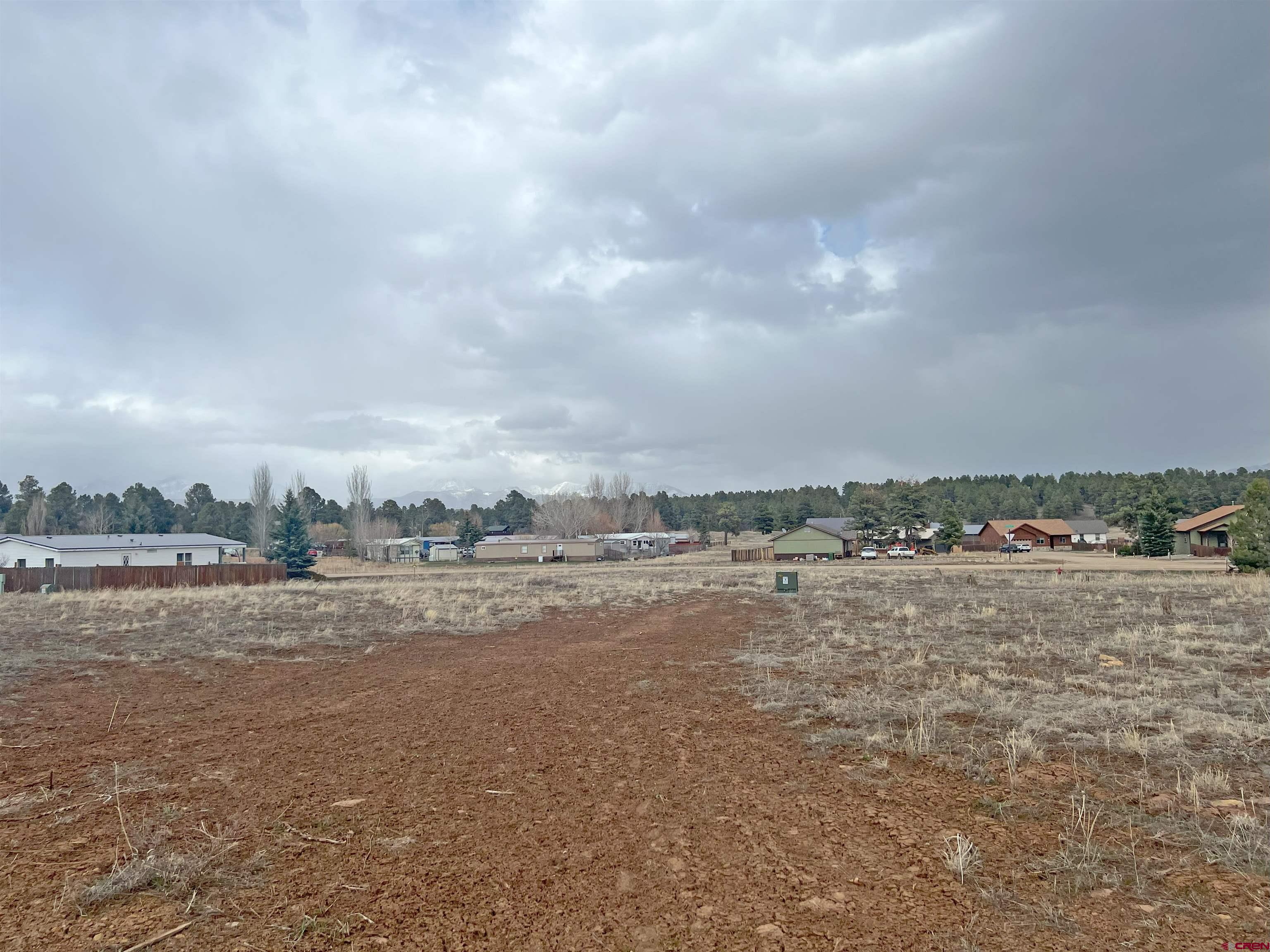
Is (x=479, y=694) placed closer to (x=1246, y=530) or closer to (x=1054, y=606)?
(x=1054, y=606)

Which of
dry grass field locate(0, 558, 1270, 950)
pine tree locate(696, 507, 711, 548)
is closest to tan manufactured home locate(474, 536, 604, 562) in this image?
pine tree locate(696, 507, 711, 548)

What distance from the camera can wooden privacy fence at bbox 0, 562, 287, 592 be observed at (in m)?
36.5

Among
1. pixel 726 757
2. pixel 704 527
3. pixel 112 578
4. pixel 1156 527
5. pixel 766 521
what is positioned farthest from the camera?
pixel 704 527

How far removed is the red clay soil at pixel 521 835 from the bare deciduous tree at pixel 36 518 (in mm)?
114495

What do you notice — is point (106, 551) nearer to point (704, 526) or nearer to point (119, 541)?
point (119, 541)

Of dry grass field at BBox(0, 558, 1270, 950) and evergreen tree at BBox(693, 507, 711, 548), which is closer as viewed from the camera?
dry grass field at BBox(0, 558, 1270, 950)

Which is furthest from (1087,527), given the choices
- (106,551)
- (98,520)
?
(98,520)

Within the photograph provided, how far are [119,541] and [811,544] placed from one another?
217ft

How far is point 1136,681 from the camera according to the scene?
35.2ft

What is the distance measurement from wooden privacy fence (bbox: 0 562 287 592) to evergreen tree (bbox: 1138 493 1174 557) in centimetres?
7537

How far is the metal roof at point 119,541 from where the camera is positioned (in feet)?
165

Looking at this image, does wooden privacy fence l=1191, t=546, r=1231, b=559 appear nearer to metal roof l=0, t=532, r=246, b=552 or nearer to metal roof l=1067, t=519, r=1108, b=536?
metal roof l=1067, t=519, r=1108, b=536

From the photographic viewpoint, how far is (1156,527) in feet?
201

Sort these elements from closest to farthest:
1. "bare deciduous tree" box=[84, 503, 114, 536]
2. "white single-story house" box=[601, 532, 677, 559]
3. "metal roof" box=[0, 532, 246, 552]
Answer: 1. "metal roof" box=[0, 532, 246, 552]
2. "white single-story house" box=[601, 532, 677, 559]
3. "bare deciduous tree" box=[84, 503, 114, 536]
